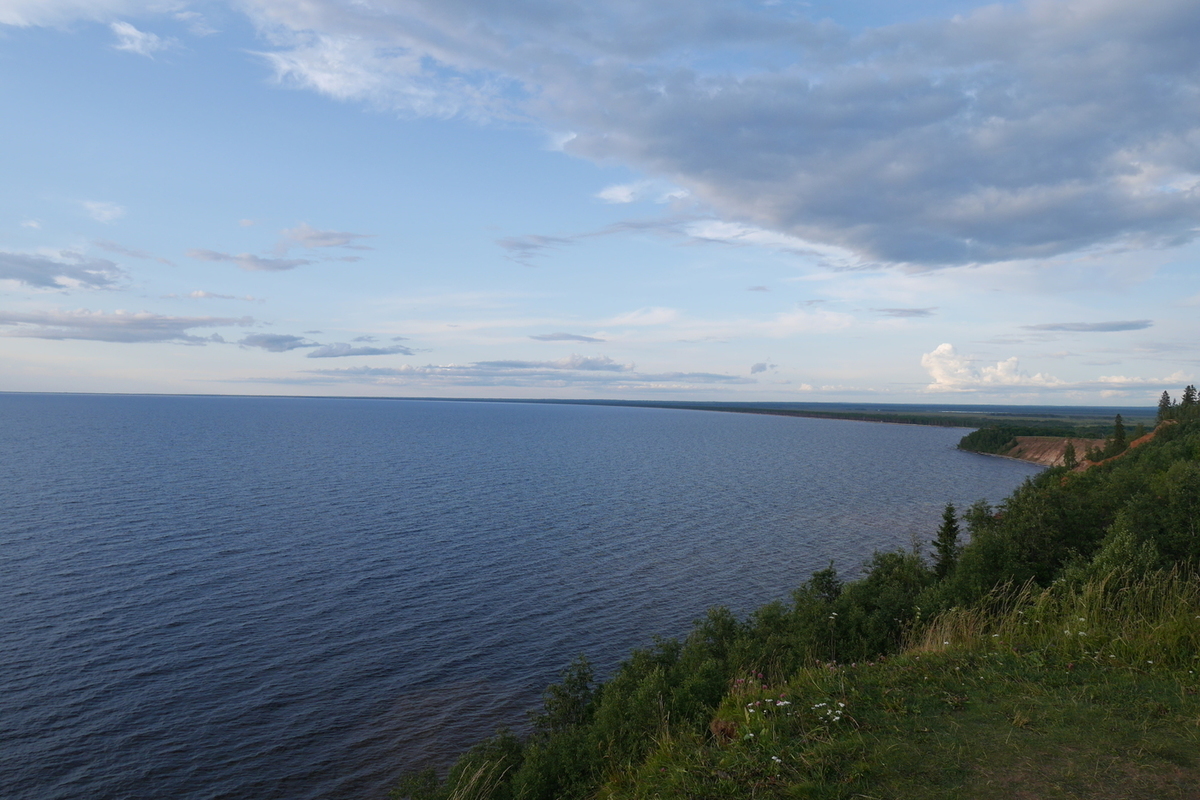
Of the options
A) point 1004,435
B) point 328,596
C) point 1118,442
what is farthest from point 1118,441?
point 328,596

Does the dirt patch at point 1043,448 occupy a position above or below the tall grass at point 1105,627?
below

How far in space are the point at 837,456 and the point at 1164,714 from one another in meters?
142

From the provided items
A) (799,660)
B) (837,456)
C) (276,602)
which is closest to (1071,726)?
(799,660)

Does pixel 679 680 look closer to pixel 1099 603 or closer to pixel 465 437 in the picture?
pixel 1099 603

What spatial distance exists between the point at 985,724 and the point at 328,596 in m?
40.2

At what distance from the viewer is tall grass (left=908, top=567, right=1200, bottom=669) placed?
11695mm

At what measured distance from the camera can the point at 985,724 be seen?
390 inches

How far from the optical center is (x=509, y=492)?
82.6 m

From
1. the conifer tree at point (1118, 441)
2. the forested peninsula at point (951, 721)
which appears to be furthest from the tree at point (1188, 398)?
the forested peninsula at point (951, 721)

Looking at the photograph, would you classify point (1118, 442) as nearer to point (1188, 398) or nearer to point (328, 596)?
point (1188, 398)

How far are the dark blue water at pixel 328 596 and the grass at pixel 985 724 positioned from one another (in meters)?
20.2

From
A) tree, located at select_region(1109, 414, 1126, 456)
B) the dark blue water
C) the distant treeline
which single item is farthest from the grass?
the distant treeline

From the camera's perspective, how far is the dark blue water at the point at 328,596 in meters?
26.3

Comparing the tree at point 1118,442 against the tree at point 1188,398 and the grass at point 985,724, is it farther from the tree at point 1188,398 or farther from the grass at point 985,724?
the grass at point 985,724
